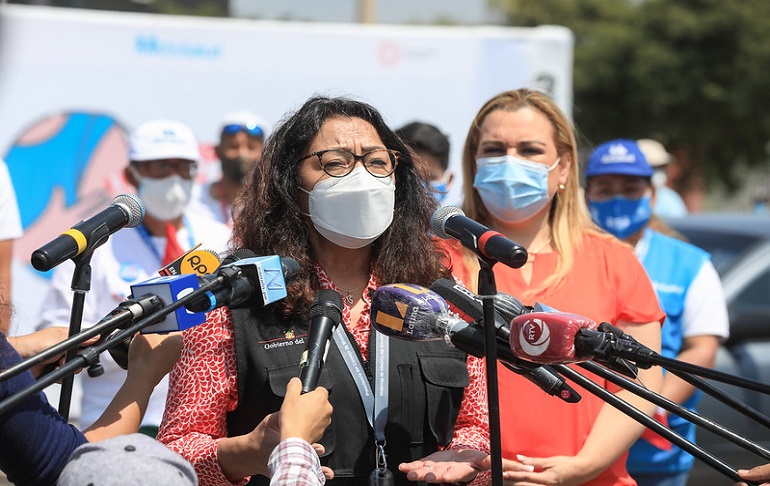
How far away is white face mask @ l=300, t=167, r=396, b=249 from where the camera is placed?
3014mm

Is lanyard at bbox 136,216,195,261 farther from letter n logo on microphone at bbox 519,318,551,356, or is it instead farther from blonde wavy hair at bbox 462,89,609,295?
letter n logo on microphone at bbox 519,318,551,356

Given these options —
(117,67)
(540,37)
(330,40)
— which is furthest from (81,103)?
(540,37)

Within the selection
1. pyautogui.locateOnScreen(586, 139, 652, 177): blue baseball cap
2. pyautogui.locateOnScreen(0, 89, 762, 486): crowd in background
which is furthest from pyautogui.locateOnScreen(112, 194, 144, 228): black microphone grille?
pyautogui.locateOnScreen(586, 139, 652, 177): blue baseball cap

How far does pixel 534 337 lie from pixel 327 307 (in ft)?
1.77

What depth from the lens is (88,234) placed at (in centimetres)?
247

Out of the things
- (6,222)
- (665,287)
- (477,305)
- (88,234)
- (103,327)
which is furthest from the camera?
(665,287)

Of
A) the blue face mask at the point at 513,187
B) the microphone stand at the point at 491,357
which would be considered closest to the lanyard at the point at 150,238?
the blue face mask at the point at 513,187

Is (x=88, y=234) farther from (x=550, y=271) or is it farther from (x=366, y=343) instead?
A: (x=550, y=271)

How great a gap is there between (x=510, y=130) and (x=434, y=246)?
79cm

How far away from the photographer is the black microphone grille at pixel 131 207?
2.62 metres

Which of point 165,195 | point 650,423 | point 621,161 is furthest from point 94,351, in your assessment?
point 621,161

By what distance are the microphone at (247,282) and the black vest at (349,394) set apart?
0.54 ft

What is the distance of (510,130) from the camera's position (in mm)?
3912

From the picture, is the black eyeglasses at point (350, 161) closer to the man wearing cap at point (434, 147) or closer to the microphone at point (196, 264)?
the microphone at point (196, 264)
